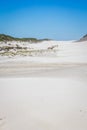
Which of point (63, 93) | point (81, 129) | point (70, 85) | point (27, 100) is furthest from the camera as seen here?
point (70, 85)

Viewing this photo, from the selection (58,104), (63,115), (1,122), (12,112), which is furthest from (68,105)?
(1,122)

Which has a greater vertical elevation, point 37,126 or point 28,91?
point 28,91

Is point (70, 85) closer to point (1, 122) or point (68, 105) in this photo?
point (68, 105)

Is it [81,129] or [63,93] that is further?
[63,93]

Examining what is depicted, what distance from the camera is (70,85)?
6.40m

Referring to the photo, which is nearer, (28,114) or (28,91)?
(28,114)

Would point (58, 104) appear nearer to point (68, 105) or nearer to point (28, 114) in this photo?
point (68, 105)

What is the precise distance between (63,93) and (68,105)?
89 cm

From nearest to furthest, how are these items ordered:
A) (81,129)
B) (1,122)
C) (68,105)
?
(81,129), (1,122), (68,105)

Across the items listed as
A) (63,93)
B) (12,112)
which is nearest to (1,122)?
(12,112)

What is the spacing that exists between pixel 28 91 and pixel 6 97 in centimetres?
75

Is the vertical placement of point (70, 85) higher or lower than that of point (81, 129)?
higher

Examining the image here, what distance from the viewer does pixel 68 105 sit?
15.4 feet

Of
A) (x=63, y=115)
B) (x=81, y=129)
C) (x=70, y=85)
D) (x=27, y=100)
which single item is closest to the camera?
(x=81, y=129)
